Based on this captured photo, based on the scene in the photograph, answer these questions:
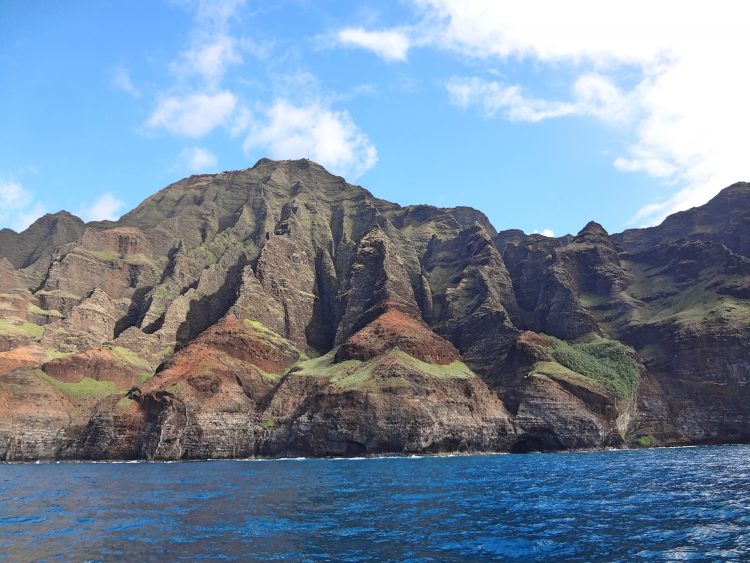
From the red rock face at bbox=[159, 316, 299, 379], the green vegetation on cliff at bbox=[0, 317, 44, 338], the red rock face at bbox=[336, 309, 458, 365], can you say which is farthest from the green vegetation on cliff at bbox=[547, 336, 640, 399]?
the green vegetation on cliff at bbox=[0, 317, 44, 338]

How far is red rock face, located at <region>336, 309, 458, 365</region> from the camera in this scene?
177250mm

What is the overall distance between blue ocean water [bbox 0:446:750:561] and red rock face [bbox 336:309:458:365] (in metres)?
111

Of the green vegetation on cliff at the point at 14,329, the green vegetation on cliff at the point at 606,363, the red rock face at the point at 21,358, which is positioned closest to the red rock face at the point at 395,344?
the green vegetation on cliff at the point at 606,363

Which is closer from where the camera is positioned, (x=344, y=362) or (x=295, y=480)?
(x=295, y=480)

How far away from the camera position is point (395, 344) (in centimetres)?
17825

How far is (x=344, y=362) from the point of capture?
176750mm

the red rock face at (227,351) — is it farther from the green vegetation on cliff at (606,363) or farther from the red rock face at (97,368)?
the green vegetation on cliff at (606,363)

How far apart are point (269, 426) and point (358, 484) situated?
9431 cm

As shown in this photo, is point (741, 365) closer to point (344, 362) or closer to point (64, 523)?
point (344, 362)

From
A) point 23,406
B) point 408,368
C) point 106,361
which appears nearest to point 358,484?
point 408,368

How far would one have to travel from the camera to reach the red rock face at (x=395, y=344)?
177250 millimetres

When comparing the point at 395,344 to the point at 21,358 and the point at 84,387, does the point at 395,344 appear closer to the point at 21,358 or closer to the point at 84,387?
the point at 84,387

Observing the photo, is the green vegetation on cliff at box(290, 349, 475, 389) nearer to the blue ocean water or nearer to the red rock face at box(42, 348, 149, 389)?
the red rock face at box(42, 348, 149, 389)

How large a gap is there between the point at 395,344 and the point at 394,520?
139 metres
